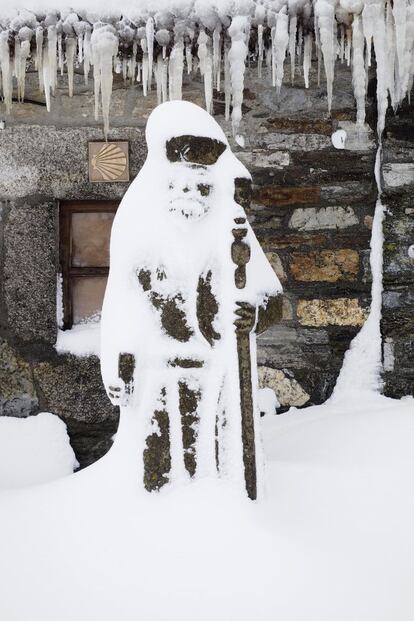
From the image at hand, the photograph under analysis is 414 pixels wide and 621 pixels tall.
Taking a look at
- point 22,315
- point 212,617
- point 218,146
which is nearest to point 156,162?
point 218,146

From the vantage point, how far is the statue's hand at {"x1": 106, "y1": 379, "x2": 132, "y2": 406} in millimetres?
1834

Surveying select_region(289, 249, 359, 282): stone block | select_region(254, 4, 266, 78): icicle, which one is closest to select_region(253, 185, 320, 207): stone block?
select_region(289, 249, 359, 282): stone block

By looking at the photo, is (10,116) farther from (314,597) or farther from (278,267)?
(314,597)

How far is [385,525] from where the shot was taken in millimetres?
1803

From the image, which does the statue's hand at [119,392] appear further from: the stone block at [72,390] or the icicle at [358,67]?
the icicle at [358,67]

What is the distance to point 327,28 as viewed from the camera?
9.11ft

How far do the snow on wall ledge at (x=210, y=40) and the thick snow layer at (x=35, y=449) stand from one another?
1.67 m

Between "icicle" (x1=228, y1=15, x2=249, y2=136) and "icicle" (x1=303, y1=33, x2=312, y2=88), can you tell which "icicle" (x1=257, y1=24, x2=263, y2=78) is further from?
"icicle" (x1=303, y1=33, x2=312, y2=88)

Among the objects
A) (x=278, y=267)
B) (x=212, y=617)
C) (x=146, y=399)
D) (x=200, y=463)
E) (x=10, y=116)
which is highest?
(x=10, y=116)

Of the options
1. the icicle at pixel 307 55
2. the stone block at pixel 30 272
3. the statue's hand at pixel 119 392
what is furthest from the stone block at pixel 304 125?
the statue's hand at pixel 119 392

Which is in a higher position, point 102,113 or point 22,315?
point 102,113

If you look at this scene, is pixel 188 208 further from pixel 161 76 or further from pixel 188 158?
pixel 161 76

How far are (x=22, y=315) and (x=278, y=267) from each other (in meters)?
1.47

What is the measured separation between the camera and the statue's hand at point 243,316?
1.82 meters
